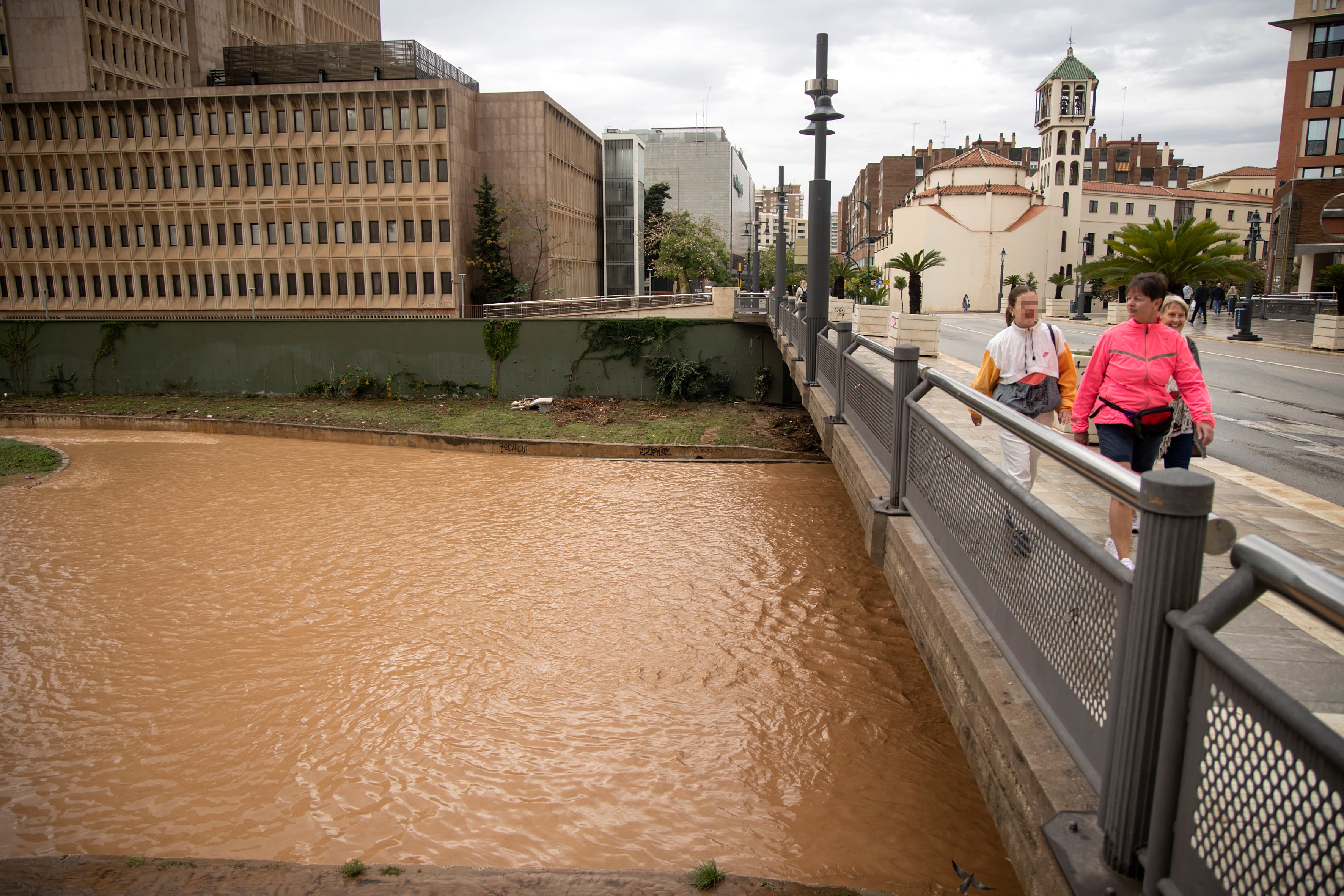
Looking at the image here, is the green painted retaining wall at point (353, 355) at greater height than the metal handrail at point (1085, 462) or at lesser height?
lesser

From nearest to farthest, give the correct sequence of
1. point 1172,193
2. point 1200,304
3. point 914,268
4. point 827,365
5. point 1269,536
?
point 1269,536 < point 827,365 < point 914,268 < point 1200,304 < point 1172,193

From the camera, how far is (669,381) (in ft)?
81.7

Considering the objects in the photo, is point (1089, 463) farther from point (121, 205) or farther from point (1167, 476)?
point (121, 205)

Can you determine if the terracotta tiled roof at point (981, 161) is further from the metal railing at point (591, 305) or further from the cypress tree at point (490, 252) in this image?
the cypress tree at point (490, 252)

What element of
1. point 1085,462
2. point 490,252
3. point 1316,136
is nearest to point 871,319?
point 1085,462

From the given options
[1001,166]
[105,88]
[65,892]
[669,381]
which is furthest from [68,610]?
[1001,166]

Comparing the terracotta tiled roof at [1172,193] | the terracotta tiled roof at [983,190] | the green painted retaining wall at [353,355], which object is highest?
the terracotta tiled roof at [1172,193]

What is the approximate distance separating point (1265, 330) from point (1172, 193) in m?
66.5

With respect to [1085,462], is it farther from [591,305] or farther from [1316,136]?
[1316,136]

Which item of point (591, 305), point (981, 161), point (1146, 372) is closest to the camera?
point (1146, 372)

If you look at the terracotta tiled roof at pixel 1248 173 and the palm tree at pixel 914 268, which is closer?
the palm tree at pixel 914 268

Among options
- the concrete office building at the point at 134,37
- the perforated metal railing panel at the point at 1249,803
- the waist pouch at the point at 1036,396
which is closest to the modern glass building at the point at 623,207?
the concrete office building at the point at 134,37

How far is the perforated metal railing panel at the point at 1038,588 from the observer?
8.36 feet

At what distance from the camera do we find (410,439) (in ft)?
67.2
